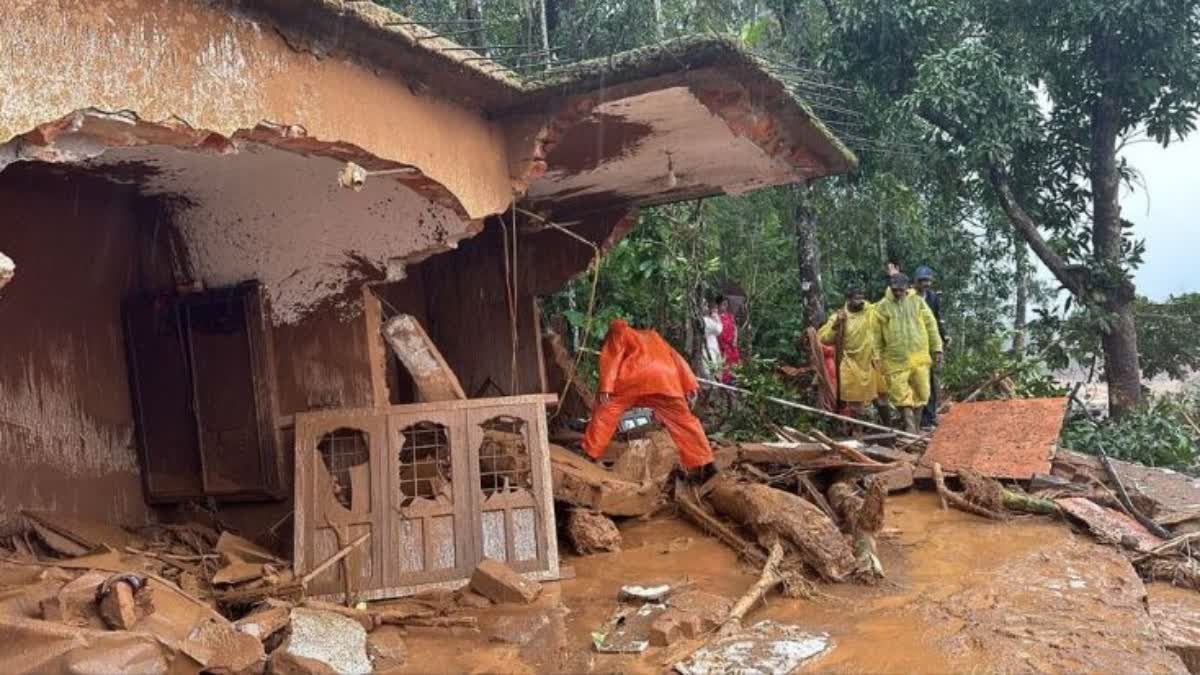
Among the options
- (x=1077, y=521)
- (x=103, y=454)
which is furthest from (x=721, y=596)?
(x=103, y=454)

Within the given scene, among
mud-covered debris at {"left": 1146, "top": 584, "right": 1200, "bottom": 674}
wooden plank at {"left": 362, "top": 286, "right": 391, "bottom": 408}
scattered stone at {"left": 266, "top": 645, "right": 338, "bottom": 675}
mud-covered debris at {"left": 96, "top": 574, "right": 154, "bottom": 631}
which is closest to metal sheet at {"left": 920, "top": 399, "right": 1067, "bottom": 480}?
mud-covered debris at {"left": 1146, "top": 584, "right": 1200, "bottom": 674}

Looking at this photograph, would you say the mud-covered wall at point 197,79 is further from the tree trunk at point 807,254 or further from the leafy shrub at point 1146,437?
the tree trunk at point 807,254

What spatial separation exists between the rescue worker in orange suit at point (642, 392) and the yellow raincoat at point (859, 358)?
310 centimetres

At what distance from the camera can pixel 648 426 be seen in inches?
331

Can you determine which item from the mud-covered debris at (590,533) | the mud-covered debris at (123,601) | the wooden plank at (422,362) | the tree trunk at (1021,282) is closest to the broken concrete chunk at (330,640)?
the mud-covered debris at (123,601)

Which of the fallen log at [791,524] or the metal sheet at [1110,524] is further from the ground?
the fallen log at [791,524]

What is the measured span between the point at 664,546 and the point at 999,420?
3.43m

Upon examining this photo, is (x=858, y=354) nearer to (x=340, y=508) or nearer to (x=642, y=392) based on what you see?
(x=642, y=392)

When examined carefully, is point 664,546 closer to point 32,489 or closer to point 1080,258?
point 32,489

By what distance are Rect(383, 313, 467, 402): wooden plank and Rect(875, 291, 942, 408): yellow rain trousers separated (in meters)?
4.95

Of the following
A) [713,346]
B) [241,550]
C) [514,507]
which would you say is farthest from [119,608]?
[713,346]

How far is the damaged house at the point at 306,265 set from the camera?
4766 mm

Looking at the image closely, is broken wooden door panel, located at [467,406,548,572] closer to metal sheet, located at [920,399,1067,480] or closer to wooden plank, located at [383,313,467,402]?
wooden plank, located at [383,313,467,402]

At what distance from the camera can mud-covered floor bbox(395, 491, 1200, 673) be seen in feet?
13.9
